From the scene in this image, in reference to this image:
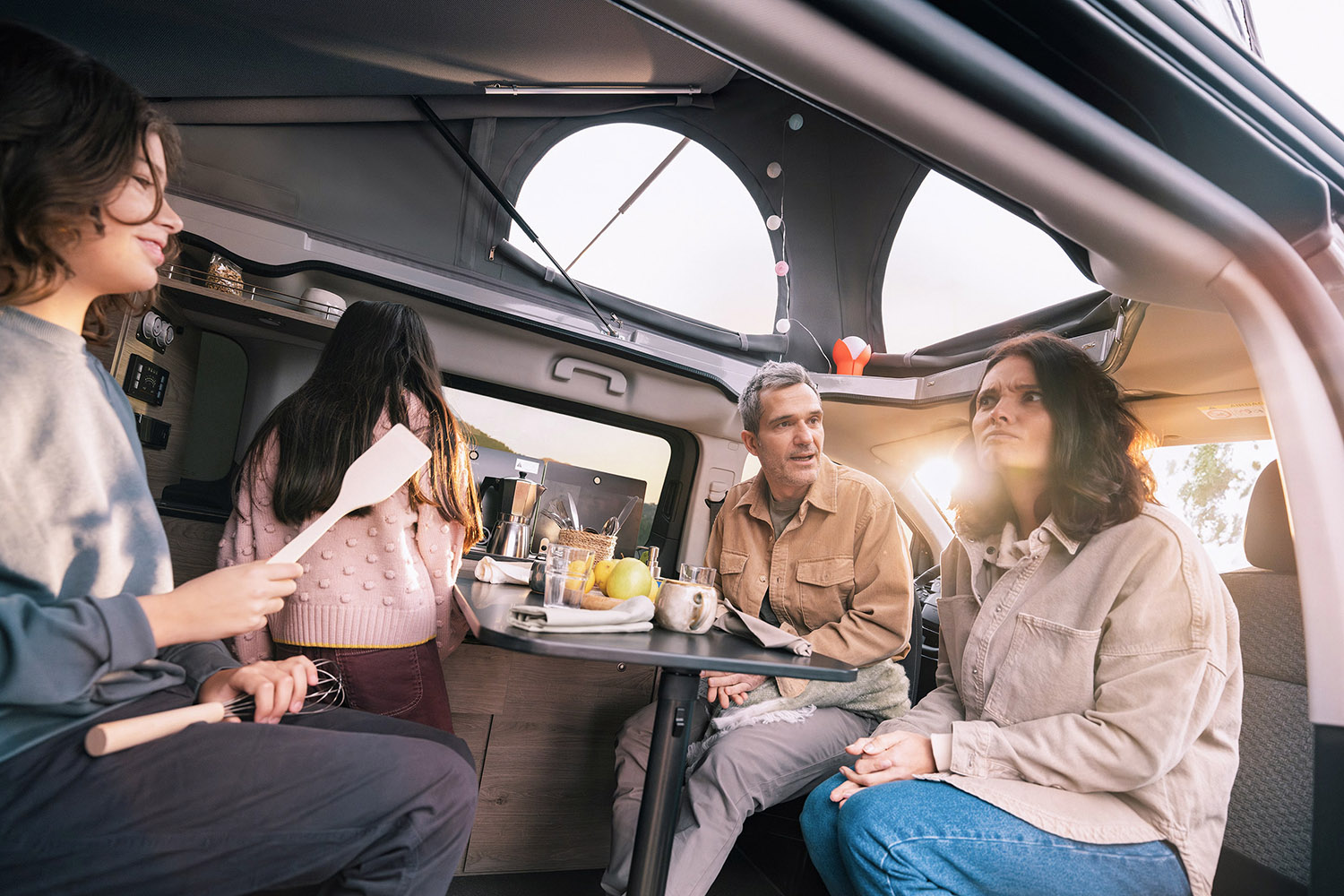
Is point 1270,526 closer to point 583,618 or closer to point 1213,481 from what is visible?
point 1213,481

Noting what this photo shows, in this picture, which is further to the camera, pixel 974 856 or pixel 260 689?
pixel 974 856

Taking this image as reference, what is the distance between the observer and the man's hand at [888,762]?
1.31 m

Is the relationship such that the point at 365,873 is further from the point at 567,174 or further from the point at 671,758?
the point at 567,174

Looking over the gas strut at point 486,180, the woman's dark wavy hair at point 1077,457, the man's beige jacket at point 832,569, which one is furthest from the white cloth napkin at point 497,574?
the gas strut at point 486,180

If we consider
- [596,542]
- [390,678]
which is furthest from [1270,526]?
[390,678]

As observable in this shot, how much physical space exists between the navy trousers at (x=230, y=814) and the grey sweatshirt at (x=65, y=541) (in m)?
0.07

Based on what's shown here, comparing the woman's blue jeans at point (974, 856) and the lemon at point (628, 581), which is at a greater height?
the lemon at point (628, 581)

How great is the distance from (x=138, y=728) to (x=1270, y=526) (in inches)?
85.8

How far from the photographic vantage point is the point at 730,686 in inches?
71.3

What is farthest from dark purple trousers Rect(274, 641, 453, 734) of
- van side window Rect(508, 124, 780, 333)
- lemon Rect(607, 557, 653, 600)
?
van side window Rect(508, 124, 780, 333)

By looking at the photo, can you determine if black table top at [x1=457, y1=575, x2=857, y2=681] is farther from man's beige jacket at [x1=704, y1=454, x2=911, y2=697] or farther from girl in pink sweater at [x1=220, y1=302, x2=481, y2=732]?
man's beige jacket at [x1=704, y1=454, x2=911, y2=697]

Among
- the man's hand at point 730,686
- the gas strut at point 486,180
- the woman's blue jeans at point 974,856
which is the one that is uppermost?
the gas strut at point 486,180

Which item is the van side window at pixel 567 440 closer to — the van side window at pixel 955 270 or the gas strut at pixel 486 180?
the gas strut at pixel 486 180

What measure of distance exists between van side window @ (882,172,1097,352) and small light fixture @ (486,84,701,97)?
72.3 inches
